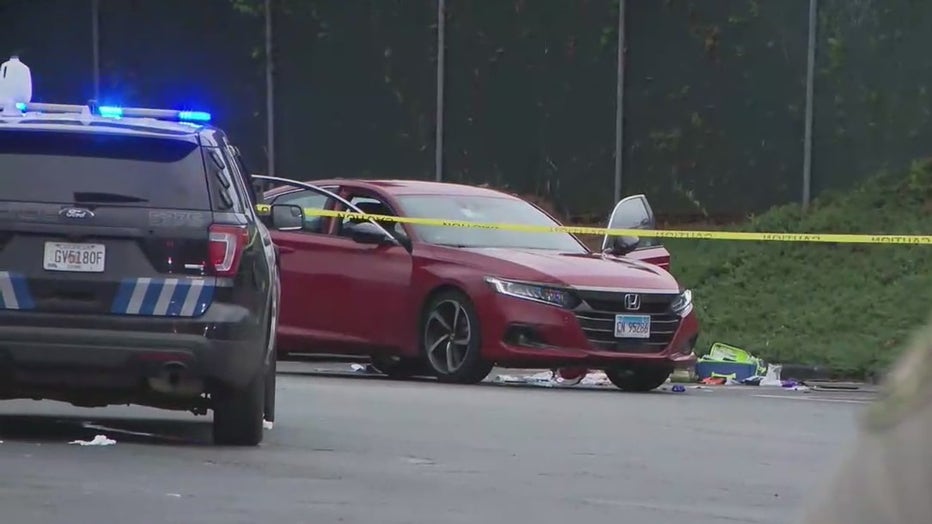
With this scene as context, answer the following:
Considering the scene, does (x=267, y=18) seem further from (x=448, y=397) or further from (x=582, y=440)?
(x=582, y=440)

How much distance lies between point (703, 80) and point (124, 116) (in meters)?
11.8

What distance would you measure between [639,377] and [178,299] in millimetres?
6308

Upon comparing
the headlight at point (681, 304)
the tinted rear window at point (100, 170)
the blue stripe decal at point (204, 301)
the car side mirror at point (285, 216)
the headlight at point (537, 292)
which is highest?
the tinted rear window at point (100, 170)

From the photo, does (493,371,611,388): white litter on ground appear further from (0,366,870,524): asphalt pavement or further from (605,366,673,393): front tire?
(0,366,870,524): asphalt pavement

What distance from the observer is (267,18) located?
977 inches

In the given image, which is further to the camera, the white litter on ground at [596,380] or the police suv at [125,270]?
the white litter on ground at [596,380]

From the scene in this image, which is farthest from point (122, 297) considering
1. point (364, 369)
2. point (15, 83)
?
point (364, 369)

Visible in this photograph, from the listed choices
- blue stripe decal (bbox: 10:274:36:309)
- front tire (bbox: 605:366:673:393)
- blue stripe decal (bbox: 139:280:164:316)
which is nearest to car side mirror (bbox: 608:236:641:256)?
front tire (bbox: 605:366:673:393)

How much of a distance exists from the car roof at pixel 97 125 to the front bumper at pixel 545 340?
4.74 m

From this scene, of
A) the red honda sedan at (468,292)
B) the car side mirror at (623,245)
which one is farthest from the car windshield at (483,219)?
the car side mirror at (623,245)

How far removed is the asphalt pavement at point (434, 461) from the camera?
749cm

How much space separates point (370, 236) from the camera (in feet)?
49.2

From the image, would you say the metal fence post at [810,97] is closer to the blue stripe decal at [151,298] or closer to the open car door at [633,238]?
the open car door at [633,238]

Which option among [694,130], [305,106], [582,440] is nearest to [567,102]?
[694,130]
